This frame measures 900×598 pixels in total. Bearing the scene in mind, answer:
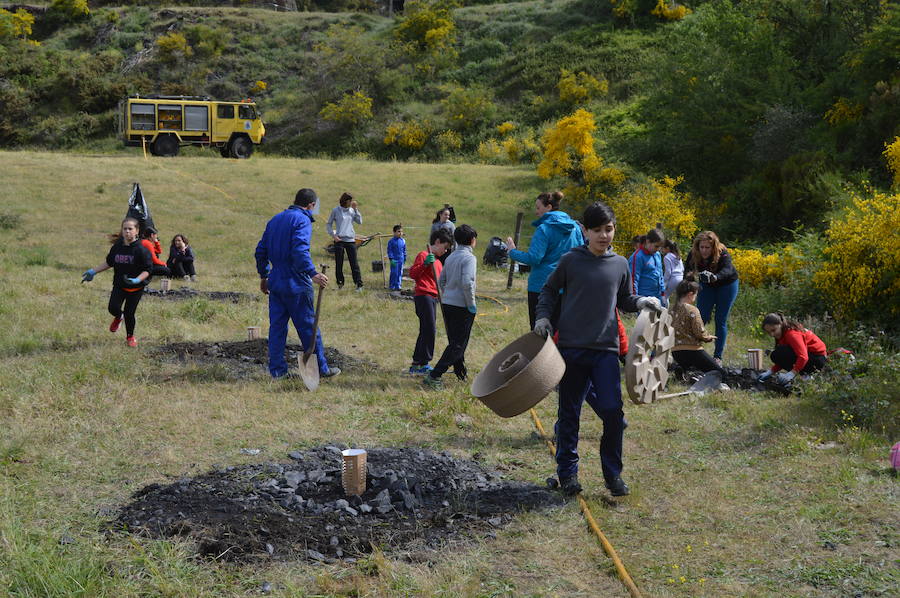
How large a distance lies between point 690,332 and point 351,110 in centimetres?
3336

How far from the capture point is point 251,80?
4534 cm

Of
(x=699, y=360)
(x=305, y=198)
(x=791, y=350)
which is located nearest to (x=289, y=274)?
(x=305, y=198)

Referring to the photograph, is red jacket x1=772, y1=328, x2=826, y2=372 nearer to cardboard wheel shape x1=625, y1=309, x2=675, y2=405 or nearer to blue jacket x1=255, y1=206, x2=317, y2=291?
cardboard wheel shape x1=625, y1=309, x2=675, y2=405

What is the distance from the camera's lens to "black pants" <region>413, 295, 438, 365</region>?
8242 mm

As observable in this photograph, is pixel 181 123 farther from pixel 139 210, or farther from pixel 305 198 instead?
pixel 305 198

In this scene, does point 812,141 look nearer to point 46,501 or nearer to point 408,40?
point 46,501

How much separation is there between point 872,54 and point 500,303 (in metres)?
11.8

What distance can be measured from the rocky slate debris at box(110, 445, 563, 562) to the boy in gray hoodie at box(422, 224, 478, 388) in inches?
85.7

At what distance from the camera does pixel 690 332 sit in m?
7.95

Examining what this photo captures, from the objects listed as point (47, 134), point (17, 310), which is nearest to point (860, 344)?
point (17, 310)

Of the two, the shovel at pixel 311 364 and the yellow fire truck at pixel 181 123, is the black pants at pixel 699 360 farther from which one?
the yellow fire truck at pixel 181 123

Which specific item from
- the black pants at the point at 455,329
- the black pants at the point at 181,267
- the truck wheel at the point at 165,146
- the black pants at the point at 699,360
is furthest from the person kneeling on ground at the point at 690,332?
the truck wheel at the point at 165,146

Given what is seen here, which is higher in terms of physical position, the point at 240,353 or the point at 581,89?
the point at 581,89

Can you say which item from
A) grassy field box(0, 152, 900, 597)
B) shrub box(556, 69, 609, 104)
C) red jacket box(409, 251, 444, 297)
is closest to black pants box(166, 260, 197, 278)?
grassy field box(0, 152, 900, 597)
